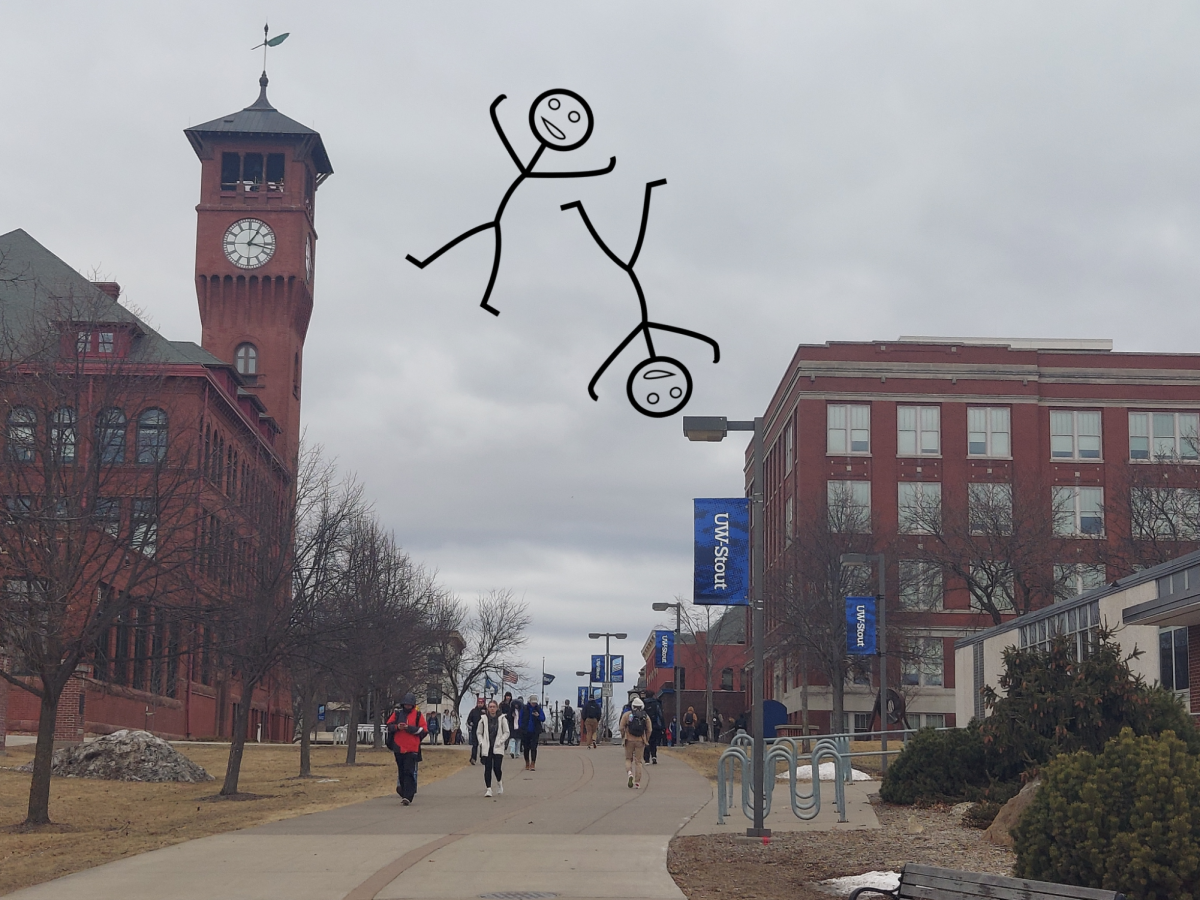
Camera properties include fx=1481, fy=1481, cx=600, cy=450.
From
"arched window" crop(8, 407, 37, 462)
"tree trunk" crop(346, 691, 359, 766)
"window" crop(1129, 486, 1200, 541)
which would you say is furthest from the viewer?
"window" crop(1129, 486, 1200, 541)

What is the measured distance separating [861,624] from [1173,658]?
44.5 feet

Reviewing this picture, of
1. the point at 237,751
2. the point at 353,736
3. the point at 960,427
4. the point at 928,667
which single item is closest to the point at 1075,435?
the point at 960,427

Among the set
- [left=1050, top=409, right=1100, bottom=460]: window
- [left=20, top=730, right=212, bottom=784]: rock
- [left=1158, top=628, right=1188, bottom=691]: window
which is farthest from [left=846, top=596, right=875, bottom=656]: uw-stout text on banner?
[left=1050, top=409, right=1100, bottom=460]: window

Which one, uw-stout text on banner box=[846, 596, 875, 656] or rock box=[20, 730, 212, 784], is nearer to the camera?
rock box=[20, 730, 212, 784]

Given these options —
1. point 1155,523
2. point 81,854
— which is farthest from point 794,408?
point 81,854

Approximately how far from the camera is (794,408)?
73875 mm

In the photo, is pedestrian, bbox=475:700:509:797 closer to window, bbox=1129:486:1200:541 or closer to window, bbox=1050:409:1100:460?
window, bbox=1129:486:1200:541

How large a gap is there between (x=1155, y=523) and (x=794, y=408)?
25961 mm

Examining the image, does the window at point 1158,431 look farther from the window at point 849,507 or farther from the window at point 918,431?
the window at point 849,507

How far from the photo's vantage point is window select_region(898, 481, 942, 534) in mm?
59456

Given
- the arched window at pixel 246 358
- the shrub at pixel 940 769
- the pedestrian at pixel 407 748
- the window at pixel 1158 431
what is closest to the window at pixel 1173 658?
the shrub at pixel 940 769

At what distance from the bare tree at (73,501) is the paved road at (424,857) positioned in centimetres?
423

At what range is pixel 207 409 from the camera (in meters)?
52.0

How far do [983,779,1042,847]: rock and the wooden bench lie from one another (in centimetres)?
674
